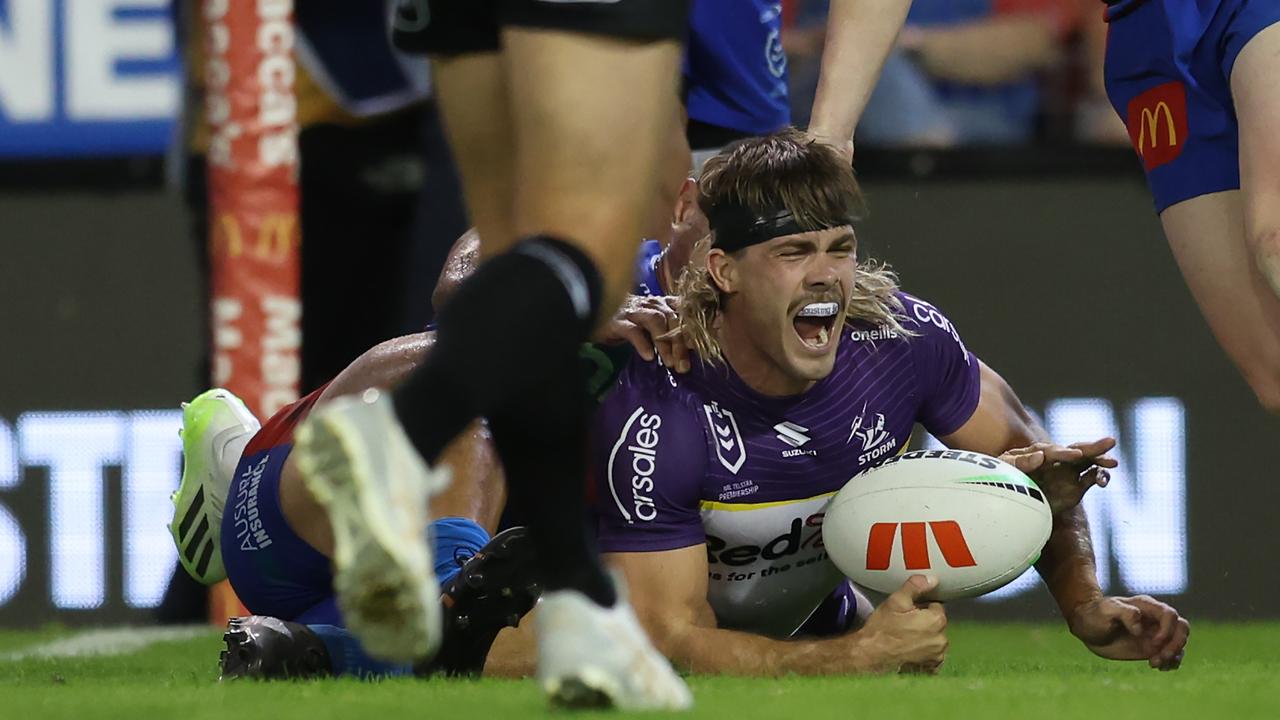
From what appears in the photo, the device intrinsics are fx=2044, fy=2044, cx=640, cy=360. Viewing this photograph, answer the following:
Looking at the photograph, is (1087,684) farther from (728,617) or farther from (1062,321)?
(1062,321)

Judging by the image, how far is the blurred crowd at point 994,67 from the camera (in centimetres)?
683

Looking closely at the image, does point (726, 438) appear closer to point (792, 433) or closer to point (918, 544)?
point (792, 433)

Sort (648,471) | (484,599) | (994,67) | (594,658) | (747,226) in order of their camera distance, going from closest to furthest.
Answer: (594,658) → (484,599) → (648,471) → (747,226) → (994,67)

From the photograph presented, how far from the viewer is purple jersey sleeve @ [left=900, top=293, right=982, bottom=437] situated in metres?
4.12

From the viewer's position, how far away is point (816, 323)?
4.02m

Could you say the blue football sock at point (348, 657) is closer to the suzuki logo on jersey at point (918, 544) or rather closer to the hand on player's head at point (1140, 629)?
the suzuki logo on jersey at point (918, 544)

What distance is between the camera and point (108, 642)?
5.65 metres

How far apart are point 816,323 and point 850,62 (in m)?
0.58

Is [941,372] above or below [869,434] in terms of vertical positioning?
above

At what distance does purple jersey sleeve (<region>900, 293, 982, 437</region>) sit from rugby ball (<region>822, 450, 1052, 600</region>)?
1.06 feet

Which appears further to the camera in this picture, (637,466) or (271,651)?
(637,466)

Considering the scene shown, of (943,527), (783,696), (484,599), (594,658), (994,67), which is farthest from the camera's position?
(994,67)

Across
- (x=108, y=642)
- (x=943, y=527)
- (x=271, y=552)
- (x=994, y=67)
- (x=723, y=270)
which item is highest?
(x=994, y=67)

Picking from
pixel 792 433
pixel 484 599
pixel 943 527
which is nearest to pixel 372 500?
pixel 484 599
